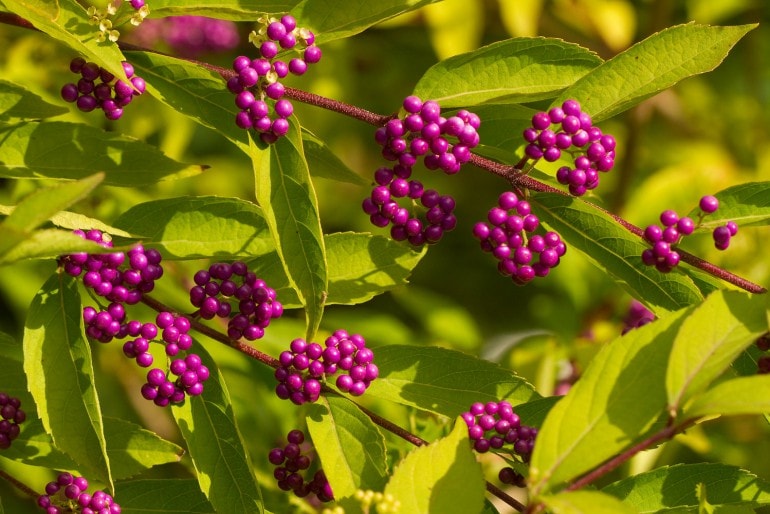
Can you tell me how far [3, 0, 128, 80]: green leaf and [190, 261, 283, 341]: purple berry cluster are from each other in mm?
381

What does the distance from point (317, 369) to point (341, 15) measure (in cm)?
59

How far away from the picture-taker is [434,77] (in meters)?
1.71

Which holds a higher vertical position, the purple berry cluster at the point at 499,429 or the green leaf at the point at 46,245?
the green leaf at the point at 46,245

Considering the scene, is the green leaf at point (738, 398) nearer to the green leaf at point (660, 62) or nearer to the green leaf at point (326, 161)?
the green leaf at point (660, 62)

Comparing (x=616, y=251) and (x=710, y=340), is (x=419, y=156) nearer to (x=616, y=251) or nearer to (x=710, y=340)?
(x=616, y=251)

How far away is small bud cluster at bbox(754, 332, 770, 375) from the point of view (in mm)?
1626

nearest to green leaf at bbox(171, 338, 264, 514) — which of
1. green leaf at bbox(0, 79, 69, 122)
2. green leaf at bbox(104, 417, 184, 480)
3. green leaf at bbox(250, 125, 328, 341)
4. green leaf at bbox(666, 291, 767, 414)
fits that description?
green leaf at bbox(104, 417, 184, 480)

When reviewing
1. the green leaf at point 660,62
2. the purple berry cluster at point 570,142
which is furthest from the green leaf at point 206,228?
the green leaf at point 660,62

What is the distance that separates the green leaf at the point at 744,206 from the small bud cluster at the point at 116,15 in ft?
3.26

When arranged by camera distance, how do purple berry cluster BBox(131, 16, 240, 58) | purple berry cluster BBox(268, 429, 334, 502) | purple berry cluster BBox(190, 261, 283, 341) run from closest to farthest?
purple berry cluster BBox(190, 261, 283, 341), purple berry cluster BBox(268, 429, 334, 502), purple berry cluster BBox(131, 16, 240, 58)

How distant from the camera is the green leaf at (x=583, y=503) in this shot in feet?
4.02

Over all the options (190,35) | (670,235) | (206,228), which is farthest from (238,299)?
(190,35)

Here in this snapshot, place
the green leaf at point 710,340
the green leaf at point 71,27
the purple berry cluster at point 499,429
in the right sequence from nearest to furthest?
the green leaf at point 710,340 → the green leaf at point 71,27 → the purple berry cluster at point 499,429

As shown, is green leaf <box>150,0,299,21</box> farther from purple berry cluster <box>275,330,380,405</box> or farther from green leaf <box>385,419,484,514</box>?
green leaf <box>385,419,484,514</box>
